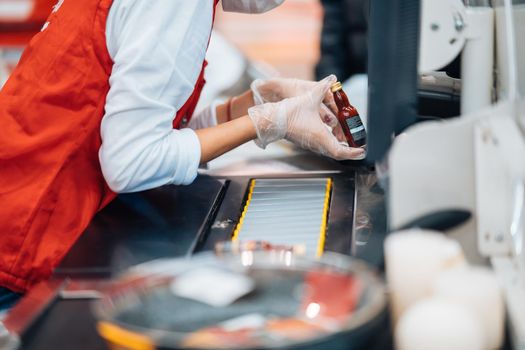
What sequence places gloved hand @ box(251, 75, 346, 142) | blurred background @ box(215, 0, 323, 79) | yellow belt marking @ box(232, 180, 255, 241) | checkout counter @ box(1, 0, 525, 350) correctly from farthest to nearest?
1. blurred background @ box(215, 0, 323, 79)
2. gloved hand @ box(251, 75, 346, 142)
3. yellow belt marking @ box(232, 180, 255, 241)
4. checkout counter @ box(1, 0, 525, 350)

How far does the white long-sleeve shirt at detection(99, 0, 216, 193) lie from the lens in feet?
5.45

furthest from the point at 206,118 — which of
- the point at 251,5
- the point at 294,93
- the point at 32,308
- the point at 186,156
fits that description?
the point at 32,308

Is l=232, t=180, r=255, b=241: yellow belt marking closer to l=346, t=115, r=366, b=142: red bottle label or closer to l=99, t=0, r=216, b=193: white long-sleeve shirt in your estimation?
l=99, t=0, r=216, b=193: white long-sleeve shirt

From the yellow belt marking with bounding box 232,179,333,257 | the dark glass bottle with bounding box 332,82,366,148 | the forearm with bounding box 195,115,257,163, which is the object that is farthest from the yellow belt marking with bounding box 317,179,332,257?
the forearm with bounding box 195,115,257,163

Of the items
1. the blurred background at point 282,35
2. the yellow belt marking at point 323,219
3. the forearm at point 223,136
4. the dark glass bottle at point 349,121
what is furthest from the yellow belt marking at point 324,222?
the blurred background at point 282,35

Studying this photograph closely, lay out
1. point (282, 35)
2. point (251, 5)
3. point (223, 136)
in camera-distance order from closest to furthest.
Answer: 1. point (223, 136)
2. point (251, 5)
3. point (282, 35)

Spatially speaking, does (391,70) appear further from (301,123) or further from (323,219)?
(301,123)

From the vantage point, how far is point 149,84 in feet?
5.51

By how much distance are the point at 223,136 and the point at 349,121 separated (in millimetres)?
316

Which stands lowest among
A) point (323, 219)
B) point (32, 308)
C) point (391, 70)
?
point (323, 219)

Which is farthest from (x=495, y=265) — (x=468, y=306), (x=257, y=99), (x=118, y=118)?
(x=257, y=99)

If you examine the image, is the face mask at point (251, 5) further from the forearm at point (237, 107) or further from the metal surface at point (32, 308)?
the metal surface at point (32, 308)

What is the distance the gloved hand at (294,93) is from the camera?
6.66ft

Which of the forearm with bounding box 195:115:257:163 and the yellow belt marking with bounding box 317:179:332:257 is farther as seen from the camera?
the forearm with bounding box 195:115:257:163
